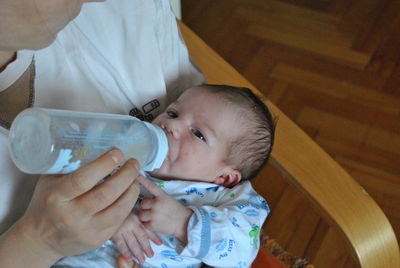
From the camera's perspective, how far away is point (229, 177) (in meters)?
1.03

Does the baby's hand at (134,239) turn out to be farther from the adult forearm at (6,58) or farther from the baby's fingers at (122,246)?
the adult forearm at (6,58)

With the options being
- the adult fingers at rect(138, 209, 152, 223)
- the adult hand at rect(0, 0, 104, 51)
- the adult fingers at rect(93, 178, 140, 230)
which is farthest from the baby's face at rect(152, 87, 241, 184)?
the adult hand at rect(0, 0, 104, 51)

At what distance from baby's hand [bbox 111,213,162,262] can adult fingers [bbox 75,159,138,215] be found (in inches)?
8.6

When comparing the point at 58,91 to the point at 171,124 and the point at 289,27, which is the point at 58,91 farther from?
the point at 289,27

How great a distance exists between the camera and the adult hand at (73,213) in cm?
65

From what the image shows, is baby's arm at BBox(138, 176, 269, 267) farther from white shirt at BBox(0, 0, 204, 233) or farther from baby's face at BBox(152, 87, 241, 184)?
white shirt at BBox(0, 0, 204, 233)

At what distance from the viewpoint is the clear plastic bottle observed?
2.05 ft

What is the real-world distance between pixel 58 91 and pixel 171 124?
0.22m

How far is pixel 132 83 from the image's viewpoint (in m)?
1.01

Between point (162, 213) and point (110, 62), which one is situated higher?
point (110, 62)

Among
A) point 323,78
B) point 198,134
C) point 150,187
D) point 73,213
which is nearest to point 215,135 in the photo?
point 198,134

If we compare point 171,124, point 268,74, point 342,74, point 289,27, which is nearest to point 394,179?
point 342,74

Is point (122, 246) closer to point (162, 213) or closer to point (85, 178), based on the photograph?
point (162, 213)

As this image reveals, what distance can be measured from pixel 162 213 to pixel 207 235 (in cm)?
9
